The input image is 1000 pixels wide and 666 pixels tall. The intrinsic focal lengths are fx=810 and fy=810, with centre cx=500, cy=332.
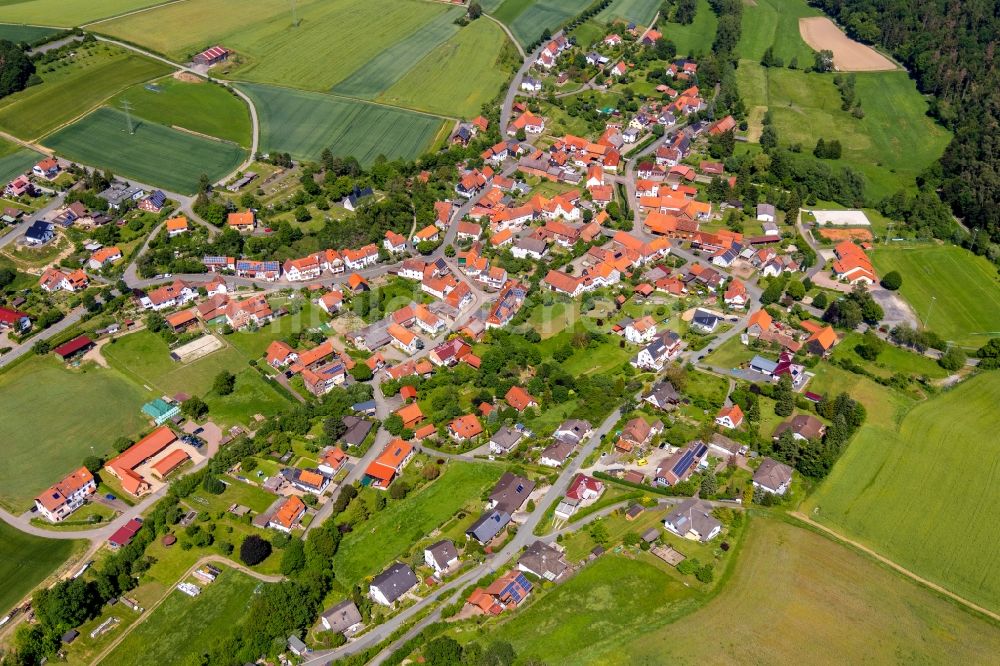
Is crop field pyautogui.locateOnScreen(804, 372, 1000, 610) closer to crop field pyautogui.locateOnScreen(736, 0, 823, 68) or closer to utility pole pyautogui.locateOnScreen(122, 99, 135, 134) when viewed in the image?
crop field pyautogui.locateOnScreen(736, 0, 823, 68)

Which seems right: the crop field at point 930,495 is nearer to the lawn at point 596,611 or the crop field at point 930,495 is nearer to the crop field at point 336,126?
the lawn at point 596,611

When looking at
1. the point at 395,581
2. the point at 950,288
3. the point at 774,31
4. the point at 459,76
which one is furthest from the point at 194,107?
the point at 774,31

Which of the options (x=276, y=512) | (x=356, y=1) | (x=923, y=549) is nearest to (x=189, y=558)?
(x=276, y=512)

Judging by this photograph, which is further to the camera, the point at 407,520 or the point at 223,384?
the point at 223,384

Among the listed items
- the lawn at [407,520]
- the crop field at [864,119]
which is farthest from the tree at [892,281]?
the lawn at [407,520]

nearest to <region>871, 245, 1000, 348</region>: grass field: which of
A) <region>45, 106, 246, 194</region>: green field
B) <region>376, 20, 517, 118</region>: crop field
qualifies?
<region>376, 20, 517, 118</region>: crop field

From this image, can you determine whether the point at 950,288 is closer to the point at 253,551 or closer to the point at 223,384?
the point at 223,384
